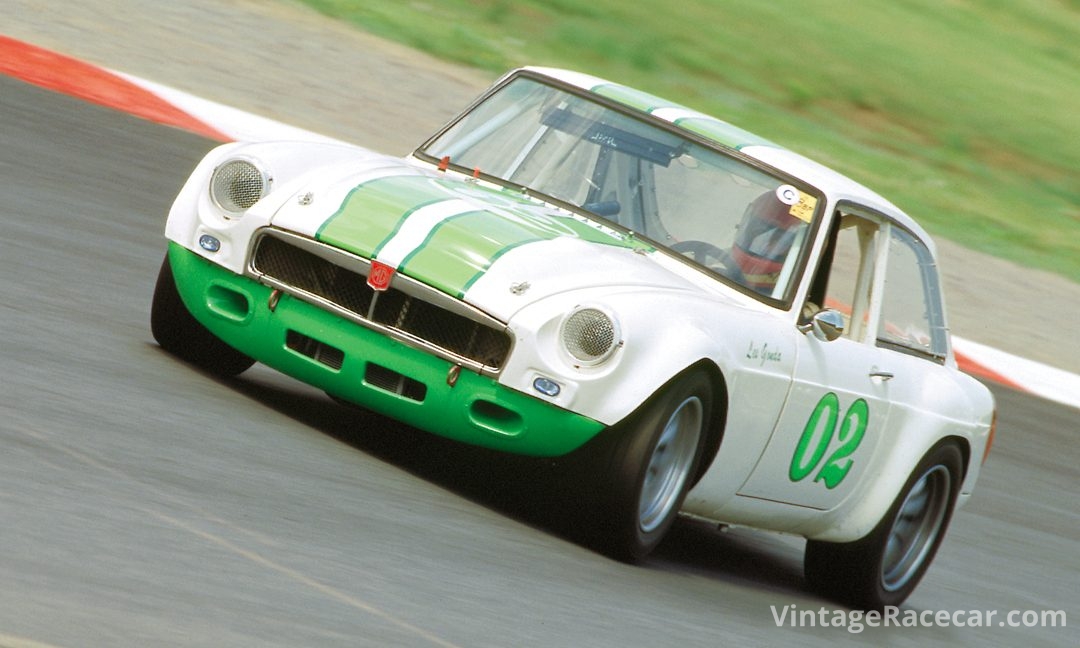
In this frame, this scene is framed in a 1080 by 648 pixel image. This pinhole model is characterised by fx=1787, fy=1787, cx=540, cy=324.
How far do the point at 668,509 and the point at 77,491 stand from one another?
1.90 metres

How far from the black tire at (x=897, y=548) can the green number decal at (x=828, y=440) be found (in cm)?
39

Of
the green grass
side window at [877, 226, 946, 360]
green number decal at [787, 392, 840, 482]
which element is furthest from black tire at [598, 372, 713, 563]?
the green grass

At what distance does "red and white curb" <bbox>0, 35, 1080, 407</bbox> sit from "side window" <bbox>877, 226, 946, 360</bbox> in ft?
17.3

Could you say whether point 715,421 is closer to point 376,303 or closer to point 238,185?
point 376,303

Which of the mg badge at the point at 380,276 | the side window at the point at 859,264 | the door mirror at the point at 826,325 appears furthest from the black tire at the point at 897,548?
the mg badge at the point at 380,276

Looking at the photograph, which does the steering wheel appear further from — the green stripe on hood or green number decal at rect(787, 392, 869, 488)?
green number decal at rect(787, 392, 869, 488)

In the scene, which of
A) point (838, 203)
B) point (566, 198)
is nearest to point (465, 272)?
point (566, 198)

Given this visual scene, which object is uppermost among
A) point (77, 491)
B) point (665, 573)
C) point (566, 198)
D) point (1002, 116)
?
point (566, 198)

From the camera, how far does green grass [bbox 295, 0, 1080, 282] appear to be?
19.5 meters

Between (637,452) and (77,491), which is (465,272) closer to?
(637,452)

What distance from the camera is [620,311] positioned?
513 cm

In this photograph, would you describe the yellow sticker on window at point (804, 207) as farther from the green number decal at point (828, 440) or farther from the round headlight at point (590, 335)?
the round headlight at point (590, 335)

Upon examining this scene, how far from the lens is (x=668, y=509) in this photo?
17.9ft

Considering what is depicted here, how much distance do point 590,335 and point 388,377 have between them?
25.0 inches
